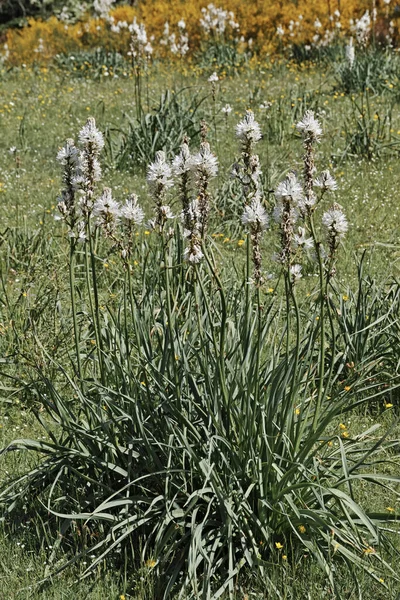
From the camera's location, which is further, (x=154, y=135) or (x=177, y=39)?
(x=177, y=39)

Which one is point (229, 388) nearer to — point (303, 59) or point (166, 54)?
point (303, 59)

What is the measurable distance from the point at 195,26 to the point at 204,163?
14415 millimetres

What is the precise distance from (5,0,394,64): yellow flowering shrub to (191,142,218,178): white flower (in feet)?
37.8

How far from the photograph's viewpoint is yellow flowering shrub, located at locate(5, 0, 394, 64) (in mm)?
15328

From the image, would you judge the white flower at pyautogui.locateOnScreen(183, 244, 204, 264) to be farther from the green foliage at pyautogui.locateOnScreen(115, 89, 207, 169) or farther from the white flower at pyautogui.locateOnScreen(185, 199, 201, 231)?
the green foliage at pyautogui.locateOnScreen(115, 89, 207, 169)

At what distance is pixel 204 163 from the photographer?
10.2ft

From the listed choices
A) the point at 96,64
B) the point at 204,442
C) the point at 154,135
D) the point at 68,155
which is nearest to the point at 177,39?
the point at 96,64

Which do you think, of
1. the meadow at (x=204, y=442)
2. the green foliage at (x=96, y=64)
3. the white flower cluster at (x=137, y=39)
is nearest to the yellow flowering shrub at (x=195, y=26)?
the green foliage at (x=96, y=64)

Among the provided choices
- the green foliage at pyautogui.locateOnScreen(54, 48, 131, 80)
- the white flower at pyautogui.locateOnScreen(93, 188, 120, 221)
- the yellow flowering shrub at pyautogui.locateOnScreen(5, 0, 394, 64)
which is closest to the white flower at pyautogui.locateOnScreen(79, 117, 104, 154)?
the white flower at pyautogui.locateOnScreen(93, 188, 120, 221)

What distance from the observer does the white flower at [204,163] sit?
3.11 meters

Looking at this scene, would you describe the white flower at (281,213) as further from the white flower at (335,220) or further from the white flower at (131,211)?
the white flower at (131,211)

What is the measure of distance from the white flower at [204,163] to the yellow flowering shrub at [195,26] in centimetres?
1153

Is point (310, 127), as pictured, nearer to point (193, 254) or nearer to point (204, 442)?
point (193, 254)

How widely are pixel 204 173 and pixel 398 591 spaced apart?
1.72 meters
